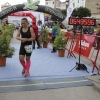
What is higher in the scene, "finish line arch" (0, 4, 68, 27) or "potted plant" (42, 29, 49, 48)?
"finish line arch" (0, 4, 68, 27)

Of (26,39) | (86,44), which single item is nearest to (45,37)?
(86,44)

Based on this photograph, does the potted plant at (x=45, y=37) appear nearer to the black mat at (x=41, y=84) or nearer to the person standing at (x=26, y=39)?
the person standing at (x=26, y=39)

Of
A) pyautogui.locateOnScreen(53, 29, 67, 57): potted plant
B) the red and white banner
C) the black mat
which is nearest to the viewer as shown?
the black mat

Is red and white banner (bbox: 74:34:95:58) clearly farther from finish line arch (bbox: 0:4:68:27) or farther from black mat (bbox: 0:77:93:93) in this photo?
finish line arch (bbox: 0:4:68:27)

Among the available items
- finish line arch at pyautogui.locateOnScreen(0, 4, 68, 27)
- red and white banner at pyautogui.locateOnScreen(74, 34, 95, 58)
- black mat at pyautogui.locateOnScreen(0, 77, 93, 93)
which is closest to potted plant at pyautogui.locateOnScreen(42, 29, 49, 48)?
finish line arch at pyautogui.locateOnScreen(0, 4, 68, 27)

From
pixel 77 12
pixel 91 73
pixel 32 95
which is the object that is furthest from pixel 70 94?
pixel 77 12

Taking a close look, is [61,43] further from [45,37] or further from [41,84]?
[41,84]

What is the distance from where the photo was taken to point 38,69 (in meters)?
7.02

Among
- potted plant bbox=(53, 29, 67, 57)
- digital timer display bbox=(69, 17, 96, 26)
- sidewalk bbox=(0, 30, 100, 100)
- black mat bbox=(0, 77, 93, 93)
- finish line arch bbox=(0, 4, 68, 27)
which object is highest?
finish line arch bbox=(0, 4, 68, 27)

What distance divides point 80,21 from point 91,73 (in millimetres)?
1678

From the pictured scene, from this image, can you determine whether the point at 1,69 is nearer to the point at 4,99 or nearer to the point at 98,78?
the point at 4,99

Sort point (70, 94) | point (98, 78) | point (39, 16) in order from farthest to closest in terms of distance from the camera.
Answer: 1. point (39, 16)
2. point (98, 78)
3. point (70, 94)

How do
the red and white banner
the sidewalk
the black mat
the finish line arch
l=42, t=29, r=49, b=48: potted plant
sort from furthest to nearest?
1. l=42, t=29, r=49, b=48: potted plant
2. the finish line arch
3. the red and white banner
4. the black mat
5. the sidewalk

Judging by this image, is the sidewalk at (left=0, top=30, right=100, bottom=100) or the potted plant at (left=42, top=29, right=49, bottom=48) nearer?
the sidewalk at (left=0, top=30, right=100, bottom=100)
